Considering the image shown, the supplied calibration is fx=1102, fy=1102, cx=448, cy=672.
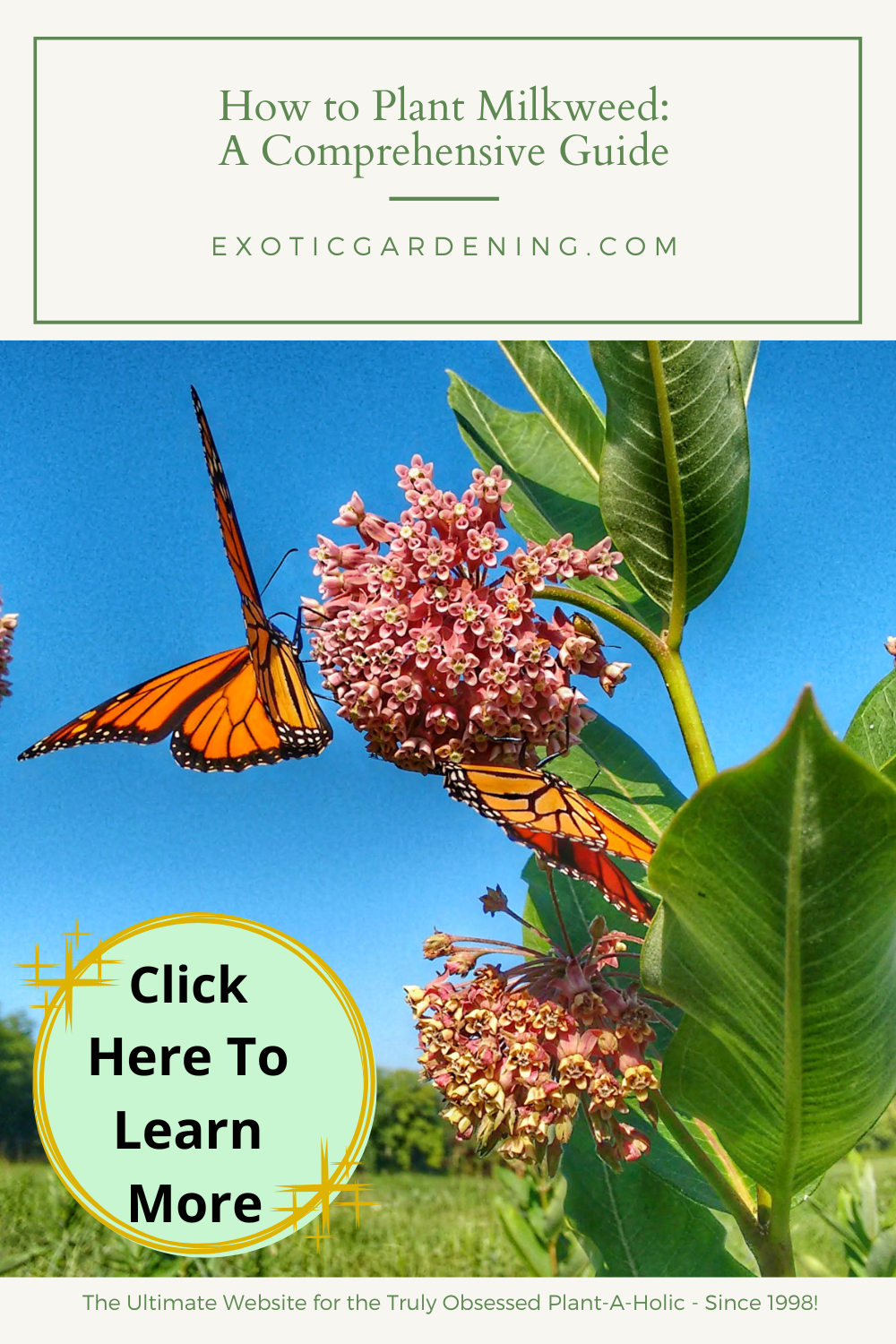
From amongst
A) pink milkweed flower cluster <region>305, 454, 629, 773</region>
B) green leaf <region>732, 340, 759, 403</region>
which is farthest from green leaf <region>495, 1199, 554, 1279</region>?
green leaf <region>732, 340, 759, 403</region>

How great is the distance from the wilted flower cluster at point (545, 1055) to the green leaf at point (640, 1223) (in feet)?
1.45

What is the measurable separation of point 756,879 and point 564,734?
579mm

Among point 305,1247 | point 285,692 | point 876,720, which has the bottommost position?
point 305,1247

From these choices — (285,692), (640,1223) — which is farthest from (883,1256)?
(285,692)

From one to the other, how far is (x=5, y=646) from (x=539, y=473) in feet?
3.88

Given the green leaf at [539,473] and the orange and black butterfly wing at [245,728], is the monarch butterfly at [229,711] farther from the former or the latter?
the green leaf at [539,473]

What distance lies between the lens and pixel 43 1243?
2.29 meters

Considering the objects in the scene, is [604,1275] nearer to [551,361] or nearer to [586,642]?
[586,642]

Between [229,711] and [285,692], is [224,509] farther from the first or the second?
[229,711]

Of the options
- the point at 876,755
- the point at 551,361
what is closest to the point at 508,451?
the point at 551,361

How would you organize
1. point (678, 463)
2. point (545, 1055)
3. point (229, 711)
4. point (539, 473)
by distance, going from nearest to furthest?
point (545, 1055)
point (678, 463)
point (539, 473)
point (229, 711)

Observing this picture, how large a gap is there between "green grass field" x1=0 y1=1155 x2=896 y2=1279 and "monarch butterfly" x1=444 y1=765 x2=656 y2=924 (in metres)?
0.74

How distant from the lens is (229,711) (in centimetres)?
276
